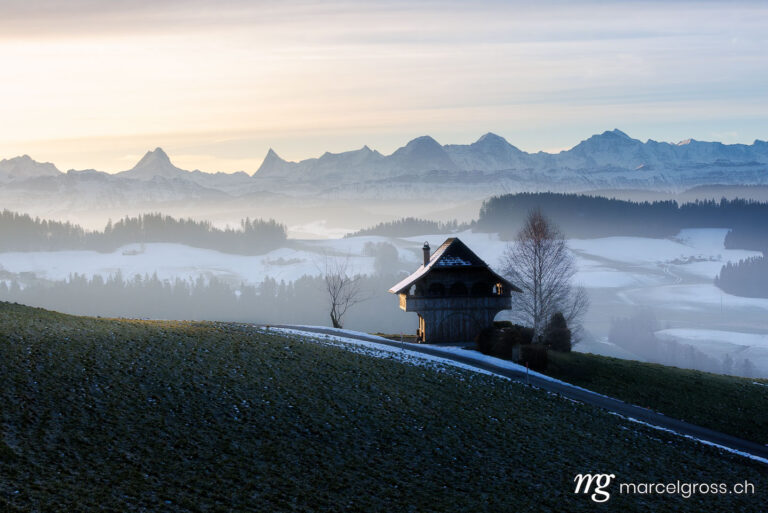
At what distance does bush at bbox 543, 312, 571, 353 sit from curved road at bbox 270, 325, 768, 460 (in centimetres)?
1101

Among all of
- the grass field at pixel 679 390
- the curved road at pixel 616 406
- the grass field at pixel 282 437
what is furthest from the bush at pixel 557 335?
the grass field at pixel 282 437

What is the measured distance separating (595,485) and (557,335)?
106 feet

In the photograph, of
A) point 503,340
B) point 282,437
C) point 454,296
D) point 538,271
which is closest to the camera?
point 282,437

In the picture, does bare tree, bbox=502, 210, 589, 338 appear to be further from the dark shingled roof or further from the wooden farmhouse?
the wooden farmhouse

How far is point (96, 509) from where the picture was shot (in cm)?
1747

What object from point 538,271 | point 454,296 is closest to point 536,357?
point 454,296

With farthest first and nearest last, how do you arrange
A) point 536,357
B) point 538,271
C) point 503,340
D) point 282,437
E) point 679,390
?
point 538,271 → point 503,340 → point 536,357 → point 679,390 → point 282,437

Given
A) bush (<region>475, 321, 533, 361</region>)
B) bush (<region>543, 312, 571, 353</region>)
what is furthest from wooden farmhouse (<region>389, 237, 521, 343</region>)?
bush (<region>543, 312, 571, 353</region>)

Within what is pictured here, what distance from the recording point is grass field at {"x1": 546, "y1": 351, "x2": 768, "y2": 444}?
40.8 m

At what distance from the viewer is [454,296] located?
55.6 m

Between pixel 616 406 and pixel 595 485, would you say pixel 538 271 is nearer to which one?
pixel 616 406

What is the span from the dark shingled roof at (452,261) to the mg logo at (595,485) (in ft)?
96.6

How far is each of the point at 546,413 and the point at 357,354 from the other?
12.0m

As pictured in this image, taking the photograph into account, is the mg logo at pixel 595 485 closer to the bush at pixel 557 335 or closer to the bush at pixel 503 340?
the bush at pixel 503 340
